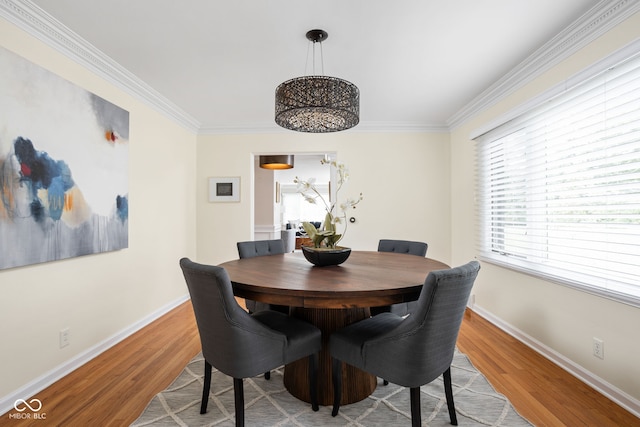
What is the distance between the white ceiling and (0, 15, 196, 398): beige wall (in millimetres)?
350

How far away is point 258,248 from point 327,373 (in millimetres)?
1342

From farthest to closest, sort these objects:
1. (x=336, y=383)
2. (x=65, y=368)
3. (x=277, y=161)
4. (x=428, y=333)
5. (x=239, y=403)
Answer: (x=277, y=161) < (x=65, y=368) < (x=336, y=383) < (x=239, y=403) < (x=428, y=333)

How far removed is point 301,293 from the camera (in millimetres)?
1433

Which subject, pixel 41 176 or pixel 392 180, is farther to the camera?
pixel 392 180

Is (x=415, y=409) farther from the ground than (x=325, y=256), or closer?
closer

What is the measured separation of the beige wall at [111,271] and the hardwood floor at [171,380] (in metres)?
0.21

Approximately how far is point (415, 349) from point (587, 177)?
5.81ft

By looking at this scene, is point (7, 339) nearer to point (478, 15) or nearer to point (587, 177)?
point (478, 15)

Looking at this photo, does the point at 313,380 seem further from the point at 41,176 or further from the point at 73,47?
the point at 73,47

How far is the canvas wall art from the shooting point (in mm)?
1800

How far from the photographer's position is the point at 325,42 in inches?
88.6

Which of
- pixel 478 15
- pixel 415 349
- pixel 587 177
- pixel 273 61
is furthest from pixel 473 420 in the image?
pixel 273 61

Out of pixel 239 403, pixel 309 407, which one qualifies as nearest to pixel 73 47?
pixel 239 403

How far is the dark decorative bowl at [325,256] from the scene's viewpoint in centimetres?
204
